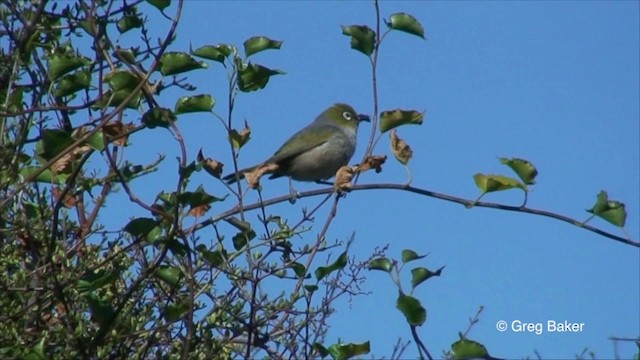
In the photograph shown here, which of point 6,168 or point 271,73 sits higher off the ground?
point 271,73

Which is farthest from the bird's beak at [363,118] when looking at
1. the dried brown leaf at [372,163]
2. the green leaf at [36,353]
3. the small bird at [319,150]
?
the green leaf at [36,353]

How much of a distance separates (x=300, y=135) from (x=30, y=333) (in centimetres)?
497

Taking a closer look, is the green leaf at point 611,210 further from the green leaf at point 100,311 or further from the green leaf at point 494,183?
the green leaf at point 100,311

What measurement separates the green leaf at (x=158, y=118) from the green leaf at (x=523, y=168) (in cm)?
94

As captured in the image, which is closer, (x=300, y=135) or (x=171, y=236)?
(x=171, y=236)

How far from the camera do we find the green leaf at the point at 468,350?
2938mm

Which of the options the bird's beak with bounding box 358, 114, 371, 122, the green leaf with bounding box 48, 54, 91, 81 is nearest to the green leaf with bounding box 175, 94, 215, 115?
the green leaf with bounding box 48, 54, 91, 81

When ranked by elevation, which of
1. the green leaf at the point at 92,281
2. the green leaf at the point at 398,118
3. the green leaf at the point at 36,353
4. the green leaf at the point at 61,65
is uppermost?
the green leaf at the point at 398,118

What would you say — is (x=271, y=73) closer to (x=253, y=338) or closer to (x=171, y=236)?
(x=171, y=236)

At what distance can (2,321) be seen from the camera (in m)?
2.99

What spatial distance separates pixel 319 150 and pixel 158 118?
4.63 m

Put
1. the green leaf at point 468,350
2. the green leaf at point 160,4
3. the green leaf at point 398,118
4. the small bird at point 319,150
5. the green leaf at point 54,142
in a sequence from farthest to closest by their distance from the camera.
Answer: the small bird at point 319,150 < the green leaf at point 398,118 < the green leaf at point 160,4 < the green leaf at point 468,350 < the green leaf at point 54,142

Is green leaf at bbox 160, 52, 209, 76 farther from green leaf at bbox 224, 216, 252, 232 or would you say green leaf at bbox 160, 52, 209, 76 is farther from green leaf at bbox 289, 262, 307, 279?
green leaf at bbox 289, 262, 307, 279

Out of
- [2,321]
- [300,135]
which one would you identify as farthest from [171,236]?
[300,135]
